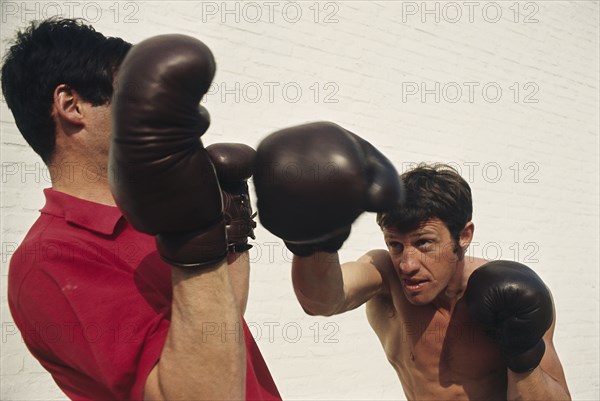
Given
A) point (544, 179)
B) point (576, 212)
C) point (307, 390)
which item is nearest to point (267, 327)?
point (307, 390)

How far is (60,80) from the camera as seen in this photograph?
45.6 inches

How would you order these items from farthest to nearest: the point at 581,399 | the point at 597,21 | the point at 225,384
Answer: the point at 597,21
the point at 581,399
the point at 225,384

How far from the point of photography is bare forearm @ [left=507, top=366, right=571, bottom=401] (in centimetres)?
189

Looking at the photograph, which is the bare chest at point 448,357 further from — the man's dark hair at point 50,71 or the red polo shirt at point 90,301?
the man's dark hair at point 50,71

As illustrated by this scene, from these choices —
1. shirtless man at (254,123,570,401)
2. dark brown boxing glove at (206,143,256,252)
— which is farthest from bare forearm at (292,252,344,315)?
dark brown boxing glove at (206,143,256,252)

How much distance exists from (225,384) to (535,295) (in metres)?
1.35

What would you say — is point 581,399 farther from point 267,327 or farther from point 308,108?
point 308,108

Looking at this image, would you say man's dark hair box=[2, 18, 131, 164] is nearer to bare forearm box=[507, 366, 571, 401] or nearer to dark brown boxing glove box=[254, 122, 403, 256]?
dark brown boxing glove box=[254, 122, 403, 256]

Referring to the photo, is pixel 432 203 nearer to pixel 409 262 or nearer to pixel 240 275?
pixel 409 262

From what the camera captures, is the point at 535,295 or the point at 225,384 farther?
the point at 535,295

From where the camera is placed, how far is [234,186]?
1.42 m

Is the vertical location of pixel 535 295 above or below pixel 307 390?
above

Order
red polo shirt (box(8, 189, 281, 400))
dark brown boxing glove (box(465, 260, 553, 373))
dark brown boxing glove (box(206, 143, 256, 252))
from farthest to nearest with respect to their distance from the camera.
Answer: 1. dark brown boxing glove (box(465, 260, 553, 373))
2. dark brown boxing glove (box(206, 143, 256, 252))
3. red polo shirt (box(8, 189, 281, 400))

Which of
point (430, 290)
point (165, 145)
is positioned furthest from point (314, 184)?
point (430, 290)
